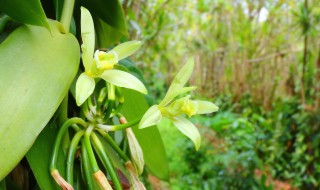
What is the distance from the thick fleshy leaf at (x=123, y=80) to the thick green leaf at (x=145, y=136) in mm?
100

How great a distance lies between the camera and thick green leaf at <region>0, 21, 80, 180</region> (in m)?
0.24

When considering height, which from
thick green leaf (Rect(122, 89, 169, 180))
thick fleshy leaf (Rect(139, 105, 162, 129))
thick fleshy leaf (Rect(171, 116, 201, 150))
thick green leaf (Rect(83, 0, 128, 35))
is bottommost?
thick green leaf (Rect(122, 89, 169, 180))

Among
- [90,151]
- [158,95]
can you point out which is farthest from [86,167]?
[158,95]

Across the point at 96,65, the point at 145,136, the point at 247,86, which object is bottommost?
the point at 247,86

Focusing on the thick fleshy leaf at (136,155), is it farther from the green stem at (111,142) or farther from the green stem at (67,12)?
the green stem at (67,12)

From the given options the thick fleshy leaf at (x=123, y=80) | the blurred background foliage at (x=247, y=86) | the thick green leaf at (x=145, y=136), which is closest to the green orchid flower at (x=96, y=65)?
the thick fleshy leaf at (x=123, y=80)

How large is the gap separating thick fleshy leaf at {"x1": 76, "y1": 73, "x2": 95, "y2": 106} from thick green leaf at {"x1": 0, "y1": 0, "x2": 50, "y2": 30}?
5cm

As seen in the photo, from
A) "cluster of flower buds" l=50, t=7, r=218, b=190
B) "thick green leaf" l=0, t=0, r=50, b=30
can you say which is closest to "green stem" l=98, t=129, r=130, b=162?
"cluster of flower buds" l=50, t=7, r=218, b=190

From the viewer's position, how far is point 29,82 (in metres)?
0.26

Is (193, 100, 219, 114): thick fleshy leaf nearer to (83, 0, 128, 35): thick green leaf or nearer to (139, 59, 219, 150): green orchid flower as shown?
(139, 59, 219, 150): green orchid flower

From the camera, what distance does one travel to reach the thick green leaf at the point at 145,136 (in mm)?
428

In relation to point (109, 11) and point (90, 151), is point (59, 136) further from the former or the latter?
point (109, 11)

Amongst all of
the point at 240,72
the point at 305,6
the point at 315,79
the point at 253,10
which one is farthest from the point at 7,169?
the point at 253,10

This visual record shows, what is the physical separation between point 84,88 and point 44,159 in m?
0.06
